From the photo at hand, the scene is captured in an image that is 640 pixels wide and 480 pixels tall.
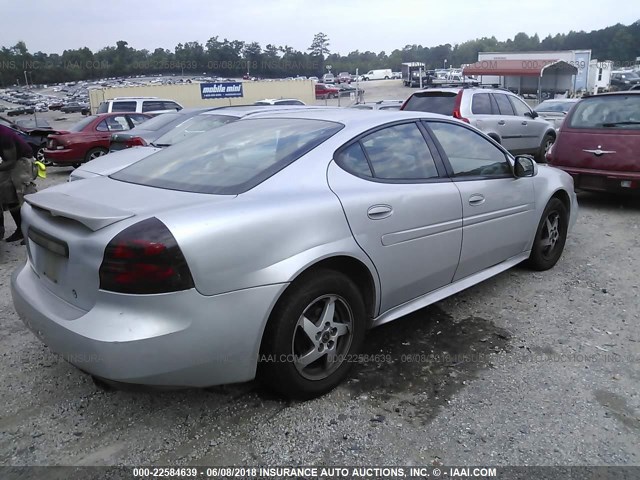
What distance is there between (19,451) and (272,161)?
1.91 meters

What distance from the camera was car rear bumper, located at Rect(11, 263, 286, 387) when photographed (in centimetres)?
223

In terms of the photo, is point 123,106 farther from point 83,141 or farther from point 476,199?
point 476,199

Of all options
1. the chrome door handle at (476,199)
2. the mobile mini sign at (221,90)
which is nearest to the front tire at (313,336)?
the chrome door handle at (476,199)

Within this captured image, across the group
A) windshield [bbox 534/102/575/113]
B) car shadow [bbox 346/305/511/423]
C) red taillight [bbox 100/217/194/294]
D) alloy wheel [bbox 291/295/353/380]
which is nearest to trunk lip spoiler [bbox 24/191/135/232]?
red taillight [bbox 100/217/194/294]

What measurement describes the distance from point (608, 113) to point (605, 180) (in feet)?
3.41

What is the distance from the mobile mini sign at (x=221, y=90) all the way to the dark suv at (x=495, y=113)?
23182mm

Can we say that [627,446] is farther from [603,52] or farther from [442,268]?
[603,52]

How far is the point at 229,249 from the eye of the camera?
2.36 meters

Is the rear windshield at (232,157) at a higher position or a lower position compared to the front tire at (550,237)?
higher

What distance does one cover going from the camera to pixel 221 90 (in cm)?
3173

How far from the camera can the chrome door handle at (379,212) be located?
2954 millimetres

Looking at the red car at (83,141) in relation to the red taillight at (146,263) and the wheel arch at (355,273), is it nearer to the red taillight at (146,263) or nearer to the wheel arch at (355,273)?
the wheel arch at (355,273)

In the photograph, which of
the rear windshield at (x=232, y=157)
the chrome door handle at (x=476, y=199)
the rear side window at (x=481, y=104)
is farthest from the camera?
the rear side window at (x=481, y=104)

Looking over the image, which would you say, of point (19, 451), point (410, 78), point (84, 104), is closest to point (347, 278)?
point (19, 451)
